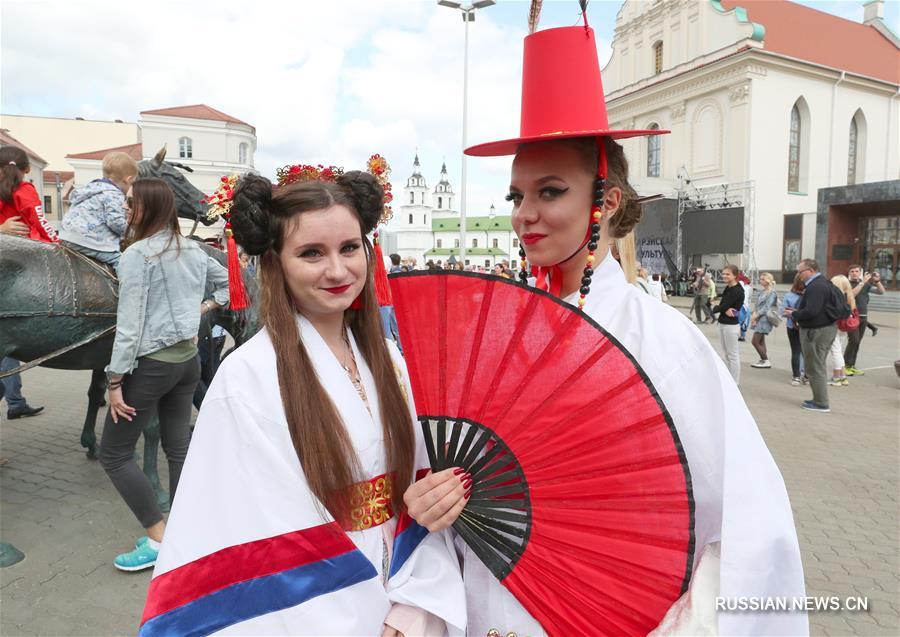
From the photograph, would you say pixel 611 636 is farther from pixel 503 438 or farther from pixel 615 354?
pixel 615 354

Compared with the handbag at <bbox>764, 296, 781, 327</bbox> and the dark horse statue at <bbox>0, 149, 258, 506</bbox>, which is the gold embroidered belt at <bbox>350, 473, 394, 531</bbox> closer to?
the dark horse statue at <bbox>0, 149, 258, 506</bbox>

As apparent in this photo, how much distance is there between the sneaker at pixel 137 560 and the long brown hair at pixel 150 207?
1747mm

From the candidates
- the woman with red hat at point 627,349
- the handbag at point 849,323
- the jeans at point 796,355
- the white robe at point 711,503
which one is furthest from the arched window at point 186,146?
the white robe at point 711,503

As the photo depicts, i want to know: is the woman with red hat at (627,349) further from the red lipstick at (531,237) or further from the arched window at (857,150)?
the arched window at (857,150)

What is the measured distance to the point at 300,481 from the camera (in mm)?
1257

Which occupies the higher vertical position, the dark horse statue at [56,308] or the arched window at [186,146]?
the arched window at [186,146]

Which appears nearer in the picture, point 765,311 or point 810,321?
point 810,321

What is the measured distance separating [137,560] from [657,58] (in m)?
36.3

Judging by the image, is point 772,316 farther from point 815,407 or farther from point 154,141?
point 154,141

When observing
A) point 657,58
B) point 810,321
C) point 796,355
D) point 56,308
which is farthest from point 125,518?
point 657,58

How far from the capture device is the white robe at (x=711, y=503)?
1057 millimetres

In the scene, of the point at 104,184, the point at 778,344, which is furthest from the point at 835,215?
the point at 104,184

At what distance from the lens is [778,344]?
1254 cm

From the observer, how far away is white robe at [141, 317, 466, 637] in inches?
47.4
